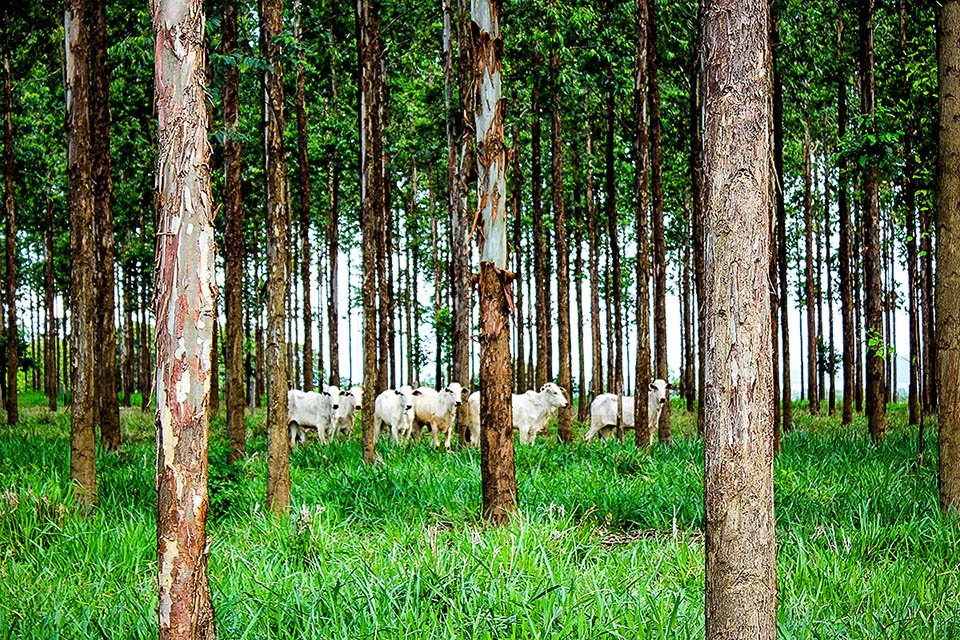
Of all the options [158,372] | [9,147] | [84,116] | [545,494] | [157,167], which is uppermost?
[9,147]

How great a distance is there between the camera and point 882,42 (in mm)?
19844

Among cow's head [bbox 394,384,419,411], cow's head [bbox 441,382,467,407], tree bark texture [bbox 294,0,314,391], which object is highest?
tree bark texture [bbox 294,0,314,391]

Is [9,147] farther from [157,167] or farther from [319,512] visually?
[157,167]

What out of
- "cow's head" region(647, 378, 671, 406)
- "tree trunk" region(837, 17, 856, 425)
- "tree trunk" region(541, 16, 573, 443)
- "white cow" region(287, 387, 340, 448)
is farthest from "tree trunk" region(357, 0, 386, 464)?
"tree trunk" region(837, 17, 856, 425)

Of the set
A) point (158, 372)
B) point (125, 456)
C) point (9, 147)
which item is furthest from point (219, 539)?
point (9, 147)

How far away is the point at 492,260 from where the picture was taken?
26.3 ft

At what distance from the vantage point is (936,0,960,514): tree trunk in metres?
8.15

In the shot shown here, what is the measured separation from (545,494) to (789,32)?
13.1 m

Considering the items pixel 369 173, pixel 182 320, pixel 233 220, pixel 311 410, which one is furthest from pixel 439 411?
pixel 182 320

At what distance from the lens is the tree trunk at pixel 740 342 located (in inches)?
149

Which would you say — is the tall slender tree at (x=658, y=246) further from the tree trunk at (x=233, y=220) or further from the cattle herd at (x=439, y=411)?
the tree trunk at (x=233, y=220)

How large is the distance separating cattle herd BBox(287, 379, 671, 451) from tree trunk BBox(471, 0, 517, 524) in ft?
24.0

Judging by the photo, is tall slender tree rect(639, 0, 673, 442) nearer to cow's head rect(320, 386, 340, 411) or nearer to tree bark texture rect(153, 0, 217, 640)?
cow's head rect(320, 386, 340, 411)

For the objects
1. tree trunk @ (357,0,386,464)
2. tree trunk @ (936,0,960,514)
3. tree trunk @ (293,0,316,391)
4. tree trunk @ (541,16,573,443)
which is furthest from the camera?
tree trunk @ (541,16,573,443)
